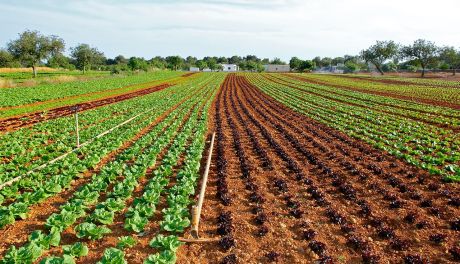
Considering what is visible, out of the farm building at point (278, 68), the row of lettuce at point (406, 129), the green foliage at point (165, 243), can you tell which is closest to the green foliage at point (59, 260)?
the green foliage at point (165, 243)

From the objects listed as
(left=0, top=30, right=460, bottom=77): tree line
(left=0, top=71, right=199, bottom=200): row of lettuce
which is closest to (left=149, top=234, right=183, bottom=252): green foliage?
(left=0, top=71, right=199, bottom=200): row of lettuce

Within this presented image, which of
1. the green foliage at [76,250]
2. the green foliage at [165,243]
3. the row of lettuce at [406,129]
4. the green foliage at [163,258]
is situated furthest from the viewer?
the row of lettuce at [406,129]

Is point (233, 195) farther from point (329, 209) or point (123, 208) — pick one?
point (123, 208)

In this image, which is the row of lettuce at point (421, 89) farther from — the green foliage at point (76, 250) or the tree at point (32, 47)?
the tree at point (32, 47)

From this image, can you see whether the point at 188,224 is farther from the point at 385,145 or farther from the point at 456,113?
the point at 456,113

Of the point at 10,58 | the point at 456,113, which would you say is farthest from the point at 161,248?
the point at 10,58

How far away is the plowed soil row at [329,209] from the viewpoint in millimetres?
7102

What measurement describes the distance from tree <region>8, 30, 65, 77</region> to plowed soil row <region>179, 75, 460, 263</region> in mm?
73847

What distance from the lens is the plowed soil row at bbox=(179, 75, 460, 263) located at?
7.10 metres

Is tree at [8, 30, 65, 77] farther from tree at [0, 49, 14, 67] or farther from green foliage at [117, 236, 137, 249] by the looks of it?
green foliage at [117, 236, 137, 249]

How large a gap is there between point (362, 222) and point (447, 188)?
4.13 meters

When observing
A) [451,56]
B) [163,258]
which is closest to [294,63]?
[451,56]

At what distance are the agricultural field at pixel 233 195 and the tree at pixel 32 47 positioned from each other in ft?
209

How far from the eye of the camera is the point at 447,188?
10625mm
